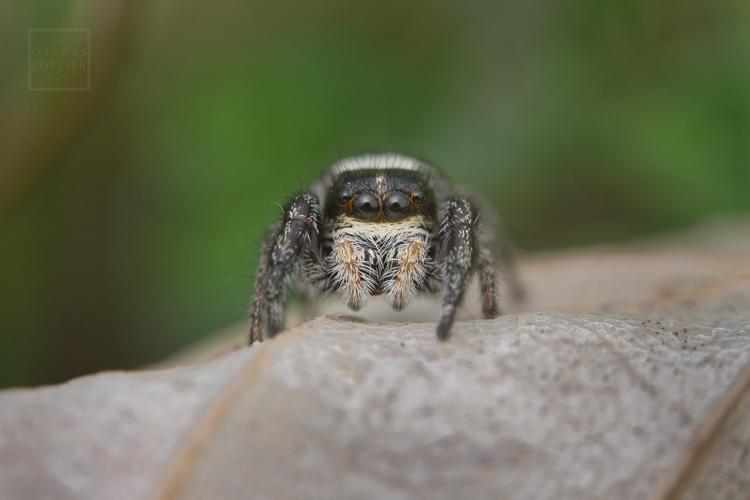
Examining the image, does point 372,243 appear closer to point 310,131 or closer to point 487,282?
point 487,282

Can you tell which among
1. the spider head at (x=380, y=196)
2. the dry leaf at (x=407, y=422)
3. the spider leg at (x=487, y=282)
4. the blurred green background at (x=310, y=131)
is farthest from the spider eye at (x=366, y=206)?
the blurred green background at (x=310, y=131)

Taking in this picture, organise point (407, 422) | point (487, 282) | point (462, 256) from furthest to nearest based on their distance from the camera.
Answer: point (487, 282) → point (462, 256) → point (407, 422)

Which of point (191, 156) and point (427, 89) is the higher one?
point (427, 89)

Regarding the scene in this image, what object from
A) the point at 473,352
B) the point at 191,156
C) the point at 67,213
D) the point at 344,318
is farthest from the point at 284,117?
the point at 473,352

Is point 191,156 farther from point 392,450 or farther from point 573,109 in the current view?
point 392,450

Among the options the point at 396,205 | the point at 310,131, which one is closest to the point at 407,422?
the point at 396,205

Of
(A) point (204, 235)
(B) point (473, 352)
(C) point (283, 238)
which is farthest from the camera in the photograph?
(A) point (204, 235)
